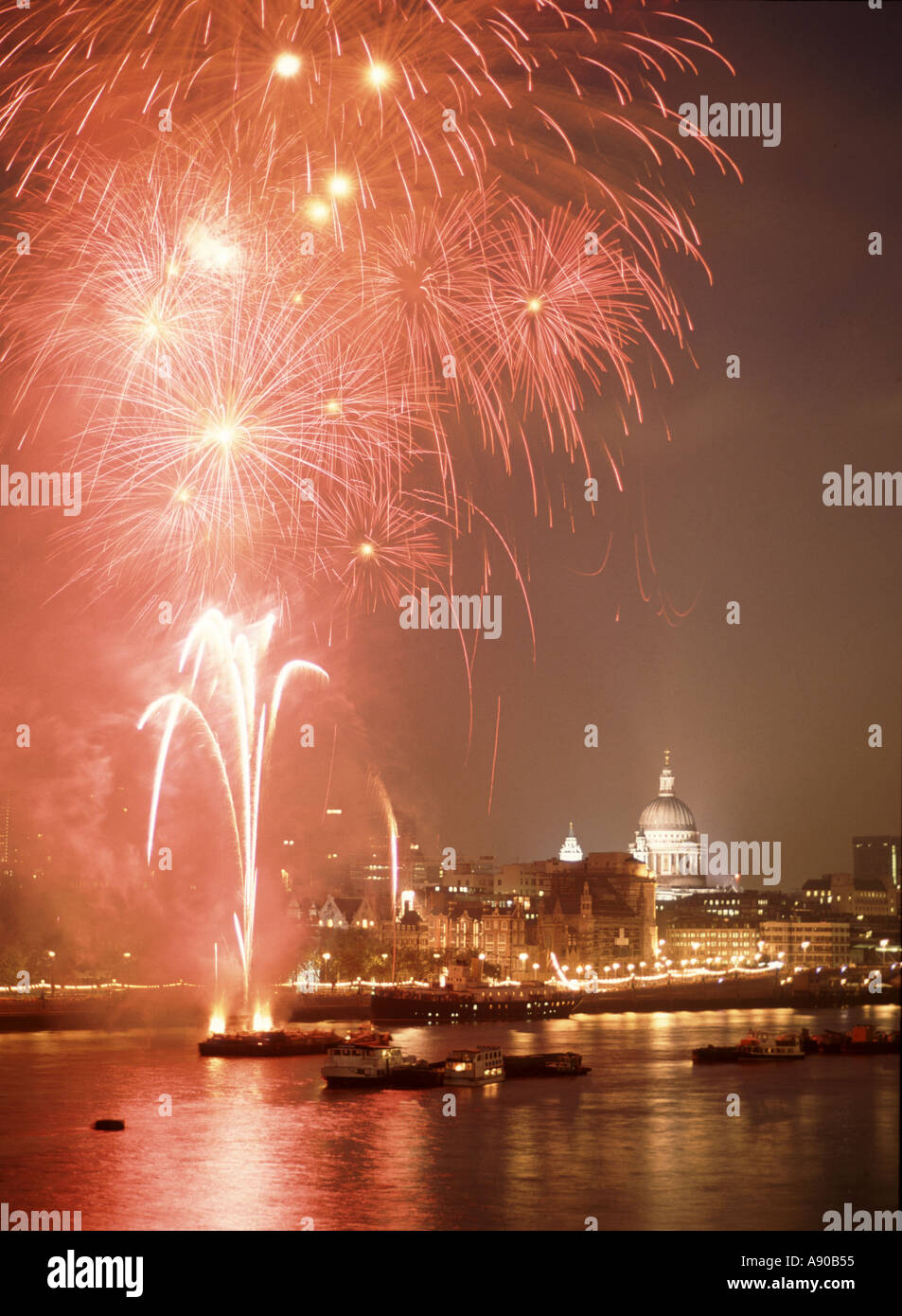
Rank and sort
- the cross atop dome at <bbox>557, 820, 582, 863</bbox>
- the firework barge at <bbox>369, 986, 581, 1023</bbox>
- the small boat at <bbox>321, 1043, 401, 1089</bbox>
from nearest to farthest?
the small boat at <bbox>321, 1043, 401, 1089</bbox>, the firework barge at <bbox>369, 986, 581, 1023</bbox>, the cross atop dome at <bbox>557, 820, 582, 863</bbox>

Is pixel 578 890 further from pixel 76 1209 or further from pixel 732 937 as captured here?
pixel 76 1209

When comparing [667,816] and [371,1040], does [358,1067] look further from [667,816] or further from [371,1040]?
[667,816]

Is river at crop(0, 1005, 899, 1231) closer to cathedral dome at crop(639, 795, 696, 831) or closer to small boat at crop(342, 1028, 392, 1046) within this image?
small boat at crop(342, 1028, 392, 1046)

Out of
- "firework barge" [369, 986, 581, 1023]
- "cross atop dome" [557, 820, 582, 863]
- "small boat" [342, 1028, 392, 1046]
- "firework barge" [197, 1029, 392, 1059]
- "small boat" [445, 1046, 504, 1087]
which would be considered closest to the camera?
"small boat" [445, 1046, 504, 1087]

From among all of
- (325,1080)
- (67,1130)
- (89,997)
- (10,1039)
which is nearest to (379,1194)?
(67,1130)

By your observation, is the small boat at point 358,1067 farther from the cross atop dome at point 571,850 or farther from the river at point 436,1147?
the cross atop dome at point 571,850

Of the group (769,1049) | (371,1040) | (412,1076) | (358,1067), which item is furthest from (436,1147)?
(769,1049)

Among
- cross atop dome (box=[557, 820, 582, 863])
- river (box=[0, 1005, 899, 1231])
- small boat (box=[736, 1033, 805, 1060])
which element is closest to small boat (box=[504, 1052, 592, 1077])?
river (box=[0, 1005, 899, 1231])
